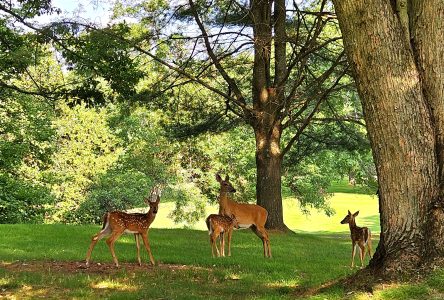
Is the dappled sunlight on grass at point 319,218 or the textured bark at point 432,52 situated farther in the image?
the dappled sunlight on grass at point 319,218

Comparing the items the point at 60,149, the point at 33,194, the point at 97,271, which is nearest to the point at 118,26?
the point at 97,271

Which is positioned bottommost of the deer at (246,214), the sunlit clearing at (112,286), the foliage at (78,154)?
the sunlit clearing at (112,286)

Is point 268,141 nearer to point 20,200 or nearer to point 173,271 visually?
point 173,271

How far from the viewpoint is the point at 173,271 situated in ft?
25.6

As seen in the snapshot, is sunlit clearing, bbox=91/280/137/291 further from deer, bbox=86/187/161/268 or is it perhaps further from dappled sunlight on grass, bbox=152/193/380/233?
dappled sunlight on grass, bbox=152/193/380/233

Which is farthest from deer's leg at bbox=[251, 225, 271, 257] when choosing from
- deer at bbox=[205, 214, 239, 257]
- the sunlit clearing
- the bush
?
the bush

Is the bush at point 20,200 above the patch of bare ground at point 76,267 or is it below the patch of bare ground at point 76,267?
above

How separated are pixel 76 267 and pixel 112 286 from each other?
4.98 ft

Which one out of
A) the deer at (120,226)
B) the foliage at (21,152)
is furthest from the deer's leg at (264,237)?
the foliage at (21,152)

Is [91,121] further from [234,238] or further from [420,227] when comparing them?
[420,227]

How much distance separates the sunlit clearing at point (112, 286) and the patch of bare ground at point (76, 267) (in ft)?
2.26

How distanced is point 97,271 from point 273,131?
8.77m

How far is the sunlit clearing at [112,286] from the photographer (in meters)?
6.56

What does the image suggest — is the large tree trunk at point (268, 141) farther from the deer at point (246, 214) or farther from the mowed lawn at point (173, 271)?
the deer at point (246, 214)
